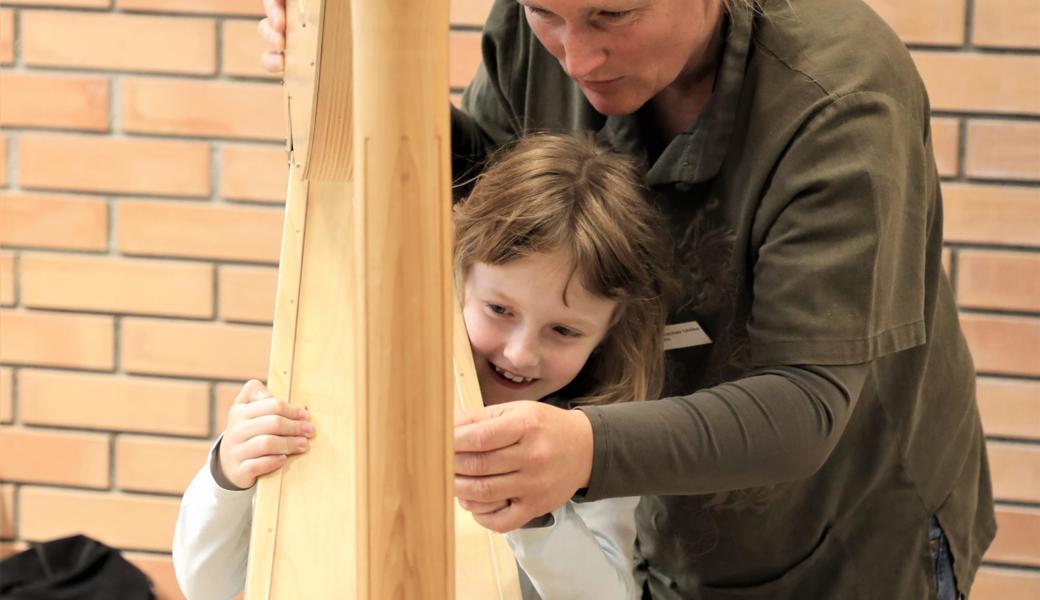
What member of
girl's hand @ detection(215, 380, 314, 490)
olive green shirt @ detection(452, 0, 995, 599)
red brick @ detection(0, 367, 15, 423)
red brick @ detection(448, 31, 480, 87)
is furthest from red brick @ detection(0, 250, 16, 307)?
girl's hand @ detection(215, 380, 314, 490)

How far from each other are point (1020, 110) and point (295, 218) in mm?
1034

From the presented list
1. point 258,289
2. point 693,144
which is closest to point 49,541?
point 258,289

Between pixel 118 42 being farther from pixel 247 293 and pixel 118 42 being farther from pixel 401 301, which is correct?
pixel 401 301

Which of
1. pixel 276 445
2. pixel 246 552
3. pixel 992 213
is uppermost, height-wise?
pixel 992 213

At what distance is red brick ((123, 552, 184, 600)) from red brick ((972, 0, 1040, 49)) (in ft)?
4.45

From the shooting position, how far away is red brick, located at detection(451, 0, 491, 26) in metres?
1.61

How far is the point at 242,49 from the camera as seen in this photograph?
165cm

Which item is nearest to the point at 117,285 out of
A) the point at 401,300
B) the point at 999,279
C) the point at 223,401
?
the point at 223,401

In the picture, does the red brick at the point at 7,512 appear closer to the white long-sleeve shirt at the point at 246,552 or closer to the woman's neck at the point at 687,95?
the white long-sleeve shirt at the point at 246,552

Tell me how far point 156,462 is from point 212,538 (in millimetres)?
893

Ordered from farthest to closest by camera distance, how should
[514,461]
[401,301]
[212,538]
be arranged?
[212,538] → [514,461] → [401,301]

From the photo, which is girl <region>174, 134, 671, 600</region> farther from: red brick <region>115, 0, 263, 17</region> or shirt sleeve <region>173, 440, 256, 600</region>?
red brick <region>115, 0, 263, 17</region>

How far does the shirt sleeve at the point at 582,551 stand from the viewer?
892 millimetres

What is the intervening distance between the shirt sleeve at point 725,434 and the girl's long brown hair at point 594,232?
20 cm
